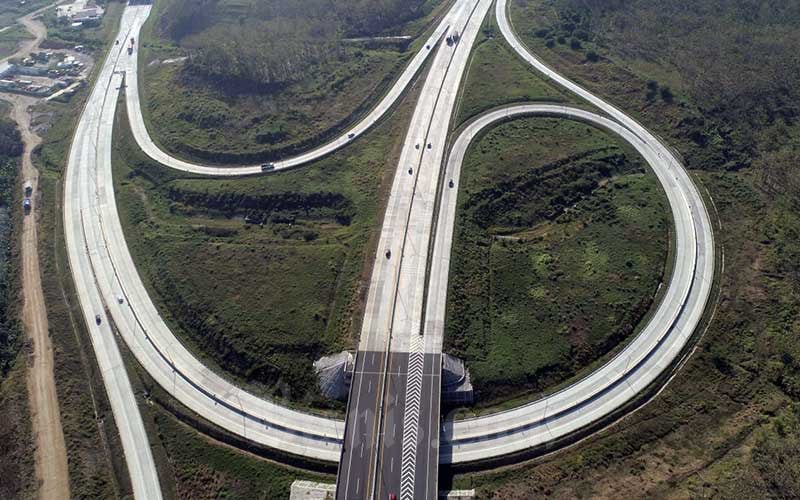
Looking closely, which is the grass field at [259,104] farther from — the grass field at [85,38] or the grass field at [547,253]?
the grass field at [547,253]

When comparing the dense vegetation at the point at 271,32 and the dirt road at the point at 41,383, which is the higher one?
the dense vegetation at the point at 271,32

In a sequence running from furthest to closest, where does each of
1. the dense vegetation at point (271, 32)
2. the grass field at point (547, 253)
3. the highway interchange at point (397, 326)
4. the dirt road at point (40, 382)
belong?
1. the dense vegetation at point (271, 32)
2. the grass field at point (547, 253)
3. the highway interchange at point (397, 326)
4. the dirt road at point (40, 382)

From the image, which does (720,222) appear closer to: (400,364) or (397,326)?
(397,326)

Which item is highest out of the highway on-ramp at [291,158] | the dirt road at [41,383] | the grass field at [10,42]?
the grass field at [10,42]

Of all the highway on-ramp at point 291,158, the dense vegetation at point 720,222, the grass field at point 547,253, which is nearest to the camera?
the dense vegetation at point 720,222

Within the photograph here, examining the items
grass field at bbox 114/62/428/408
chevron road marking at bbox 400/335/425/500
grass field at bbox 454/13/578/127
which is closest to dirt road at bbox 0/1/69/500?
grass field at bbox 114/62/428/408

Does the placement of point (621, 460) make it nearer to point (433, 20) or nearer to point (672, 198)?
point (672, 198)

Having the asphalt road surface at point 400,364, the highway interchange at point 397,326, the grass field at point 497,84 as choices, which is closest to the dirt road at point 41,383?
the highway interchange at point 397,326
